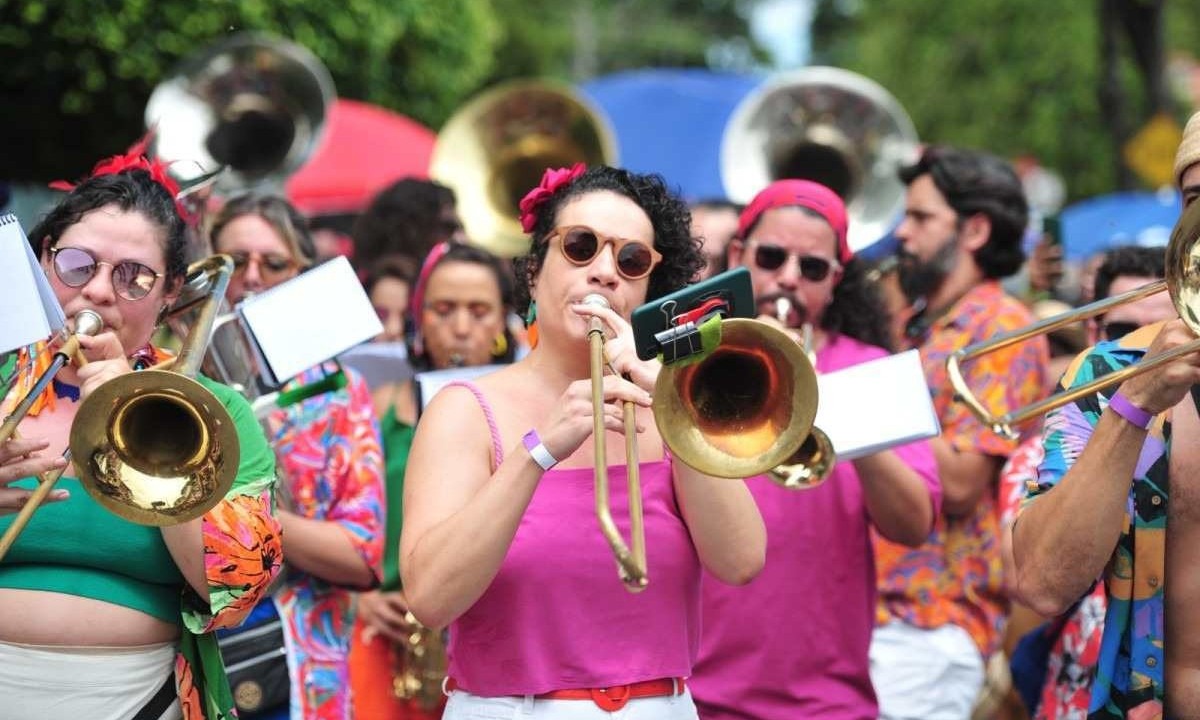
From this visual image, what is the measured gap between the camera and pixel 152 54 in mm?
9648

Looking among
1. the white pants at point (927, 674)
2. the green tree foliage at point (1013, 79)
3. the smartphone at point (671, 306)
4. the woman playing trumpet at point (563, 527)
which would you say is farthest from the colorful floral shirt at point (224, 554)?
the green tree foliage at point (1013, 79)

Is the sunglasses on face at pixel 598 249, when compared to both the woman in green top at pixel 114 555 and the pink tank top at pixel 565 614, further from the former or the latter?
the woman in green top at pixel 114 555

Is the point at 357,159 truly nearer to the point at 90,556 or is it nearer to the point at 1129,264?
the point at 1129,264

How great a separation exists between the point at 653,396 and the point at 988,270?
2.98 meters

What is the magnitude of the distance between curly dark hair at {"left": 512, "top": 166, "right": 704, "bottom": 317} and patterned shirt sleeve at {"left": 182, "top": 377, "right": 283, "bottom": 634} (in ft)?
2.41

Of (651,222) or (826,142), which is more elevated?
(826,142)

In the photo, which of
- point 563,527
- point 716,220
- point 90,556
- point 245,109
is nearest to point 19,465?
point 90,556

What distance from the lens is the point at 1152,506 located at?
3.32m

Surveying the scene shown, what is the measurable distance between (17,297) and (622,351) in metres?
1.22

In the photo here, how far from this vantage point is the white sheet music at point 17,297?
3184 millimetres

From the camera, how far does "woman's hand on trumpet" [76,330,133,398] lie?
3.15m

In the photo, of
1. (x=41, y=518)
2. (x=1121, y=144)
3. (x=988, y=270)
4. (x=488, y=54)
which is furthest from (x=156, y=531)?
(x=1121, y=144)

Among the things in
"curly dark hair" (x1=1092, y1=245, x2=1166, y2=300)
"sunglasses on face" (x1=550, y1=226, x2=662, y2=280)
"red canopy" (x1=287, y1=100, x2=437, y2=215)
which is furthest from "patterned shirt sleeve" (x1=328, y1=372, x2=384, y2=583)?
"red canopy" (x1=287, y1=100, x2=437, y2=215)

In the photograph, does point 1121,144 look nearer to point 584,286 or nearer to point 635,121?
point 635,121
